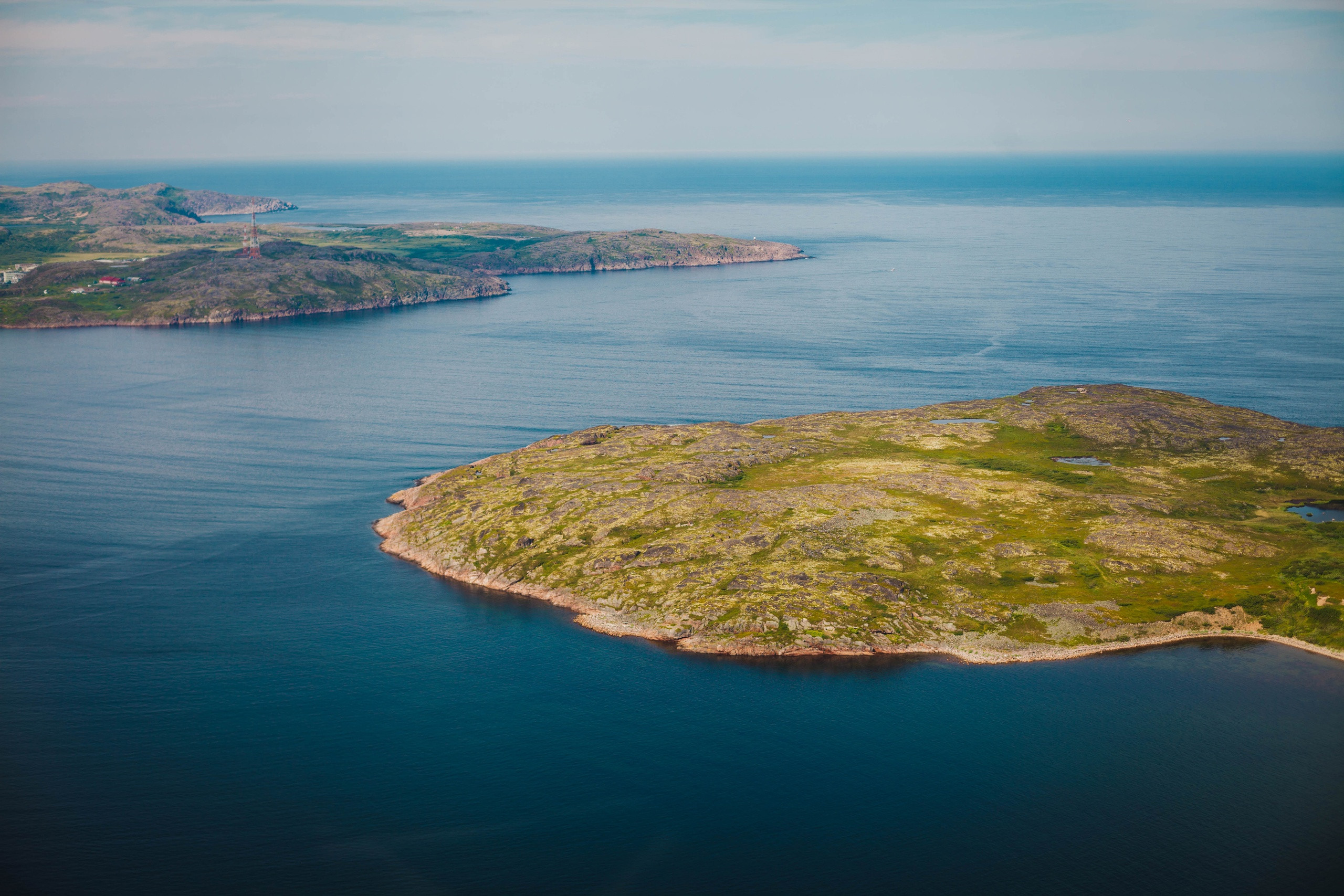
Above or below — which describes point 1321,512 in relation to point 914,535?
above

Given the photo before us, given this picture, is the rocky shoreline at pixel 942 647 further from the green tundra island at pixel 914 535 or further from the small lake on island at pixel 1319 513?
the small lake on island at pixel 1319 513

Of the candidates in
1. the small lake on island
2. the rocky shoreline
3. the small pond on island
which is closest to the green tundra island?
the rocky shoreline

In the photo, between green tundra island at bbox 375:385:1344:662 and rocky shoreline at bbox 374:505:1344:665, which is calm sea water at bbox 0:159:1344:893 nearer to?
rocky shoreline at bbox 374:505:1344:665

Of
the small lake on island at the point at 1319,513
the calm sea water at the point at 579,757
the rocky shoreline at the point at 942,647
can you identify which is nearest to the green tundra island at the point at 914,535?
the rocky shoreline at the point at 942,647

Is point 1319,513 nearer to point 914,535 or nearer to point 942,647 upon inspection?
point 914,535

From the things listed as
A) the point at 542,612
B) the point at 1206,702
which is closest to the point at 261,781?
the point at 542,612

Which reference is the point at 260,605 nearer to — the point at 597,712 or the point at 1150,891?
the point at 597,712

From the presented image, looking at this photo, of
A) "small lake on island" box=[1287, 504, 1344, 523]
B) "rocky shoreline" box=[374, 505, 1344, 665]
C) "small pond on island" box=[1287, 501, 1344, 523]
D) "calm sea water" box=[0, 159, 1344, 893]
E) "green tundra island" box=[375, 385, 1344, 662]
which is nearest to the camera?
"calm sea water" box=[0, 159, 1344, 893]

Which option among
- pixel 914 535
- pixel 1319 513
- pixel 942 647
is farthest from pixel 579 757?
pixel 1319 513

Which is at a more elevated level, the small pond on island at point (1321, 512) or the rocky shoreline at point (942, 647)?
the small pond on island at point (1321, 512)

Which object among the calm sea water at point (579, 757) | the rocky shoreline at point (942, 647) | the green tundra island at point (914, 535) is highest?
the green tundra island at point (914, 535)
